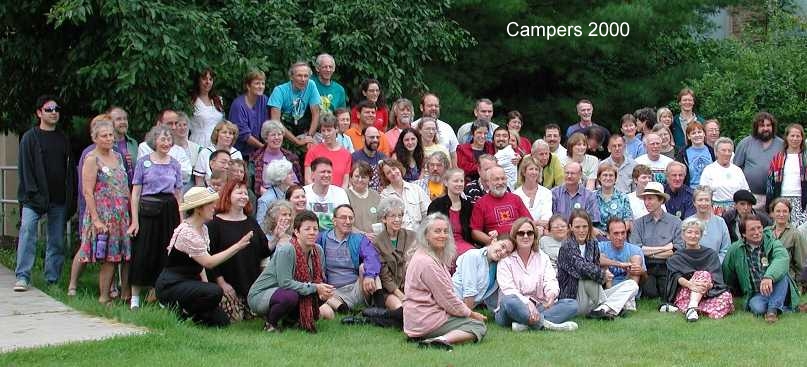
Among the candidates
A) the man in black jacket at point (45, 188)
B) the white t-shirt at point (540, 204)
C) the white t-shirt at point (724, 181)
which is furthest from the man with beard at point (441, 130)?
the man in black jacket at point (45, 188)

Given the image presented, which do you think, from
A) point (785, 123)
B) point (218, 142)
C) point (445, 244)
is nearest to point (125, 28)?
point (218, 142)

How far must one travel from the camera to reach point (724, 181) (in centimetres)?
1166

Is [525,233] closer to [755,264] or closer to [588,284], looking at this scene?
[588,284]

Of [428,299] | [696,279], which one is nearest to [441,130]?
[696,279]

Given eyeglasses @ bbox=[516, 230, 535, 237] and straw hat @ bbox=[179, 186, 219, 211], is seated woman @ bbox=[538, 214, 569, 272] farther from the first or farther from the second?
straw hat @ bbox=[179, 186, 219, 211]

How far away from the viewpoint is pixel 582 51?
16.6m

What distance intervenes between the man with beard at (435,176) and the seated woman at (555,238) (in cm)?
129

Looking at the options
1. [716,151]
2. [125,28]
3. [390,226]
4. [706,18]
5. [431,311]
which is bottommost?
[431,311]

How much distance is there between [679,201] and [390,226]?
3.31 m

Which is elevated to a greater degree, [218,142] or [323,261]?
[218,142]

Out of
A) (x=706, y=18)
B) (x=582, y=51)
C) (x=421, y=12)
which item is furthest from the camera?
(x=706, y=18)

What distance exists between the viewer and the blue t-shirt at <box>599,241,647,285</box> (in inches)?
417

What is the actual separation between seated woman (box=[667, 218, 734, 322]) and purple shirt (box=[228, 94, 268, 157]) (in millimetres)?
4348

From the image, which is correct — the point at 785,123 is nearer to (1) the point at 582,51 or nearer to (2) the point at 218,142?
(1) the point at 582,51
